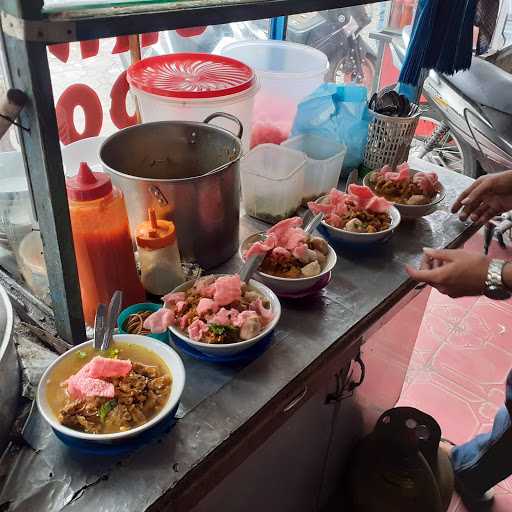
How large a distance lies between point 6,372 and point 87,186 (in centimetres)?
35

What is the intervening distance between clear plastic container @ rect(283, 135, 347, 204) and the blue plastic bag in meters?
0.03

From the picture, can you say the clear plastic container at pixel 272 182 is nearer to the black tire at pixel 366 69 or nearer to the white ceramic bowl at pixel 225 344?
the white ceramic bowl at pixel 225 344

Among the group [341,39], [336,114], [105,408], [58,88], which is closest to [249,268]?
[105,408]

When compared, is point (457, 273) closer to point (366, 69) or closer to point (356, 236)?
point (356, 236)

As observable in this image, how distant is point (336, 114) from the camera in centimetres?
158

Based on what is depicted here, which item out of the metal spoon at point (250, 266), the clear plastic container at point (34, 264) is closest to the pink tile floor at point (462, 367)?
the metal spoon at point (250, 266)

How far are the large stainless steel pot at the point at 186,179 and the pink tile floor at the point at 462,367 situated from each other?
1367 millimetres

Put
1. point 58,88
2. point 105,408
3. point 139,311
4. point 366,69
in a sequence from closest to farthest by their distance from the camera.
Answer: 1. point 105,408
2. point 139,311
3. point 58,88
4. point 366,69

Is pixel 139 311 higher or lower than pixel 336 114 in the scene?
lower

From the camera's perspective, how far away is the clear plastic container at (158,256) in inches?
40.7

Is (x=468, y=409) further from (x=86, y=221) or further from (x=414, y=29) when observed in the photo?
(x=86, y=221)

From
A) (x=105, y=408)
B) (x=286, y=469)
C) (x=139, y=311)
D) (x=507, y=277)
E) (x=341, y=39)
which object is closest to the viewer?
(x=105, y=408)

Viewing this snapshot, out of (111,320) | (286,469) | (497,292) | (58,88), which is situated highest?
(58,88)

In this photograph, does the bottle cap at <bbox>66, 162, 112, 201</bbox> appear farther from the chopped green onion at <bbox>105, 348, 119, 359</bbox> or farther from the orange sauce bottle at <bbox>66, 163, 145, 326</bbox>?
the chopped green onion at <bbox>105, 348, 119, 359</bbox>
